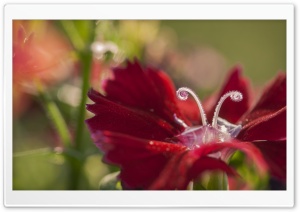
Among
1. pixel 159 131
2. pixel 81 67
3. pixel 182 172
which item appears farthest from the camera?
pixel 81 67

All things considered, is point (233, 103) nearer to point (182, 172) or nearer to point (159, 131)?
point (159, 131)

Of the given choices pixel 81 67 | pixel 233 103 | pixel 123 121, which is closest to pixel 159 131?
pixel 123 121

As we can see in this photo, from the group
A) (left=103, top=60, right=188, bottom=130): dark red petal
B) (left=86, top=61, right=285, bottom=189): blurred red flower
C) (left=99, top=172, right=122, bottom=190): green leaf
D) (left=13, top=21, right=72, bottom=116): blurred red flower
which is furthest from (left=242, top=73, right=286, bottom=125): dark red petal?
(left=13, top=21, right=72, bottom=116): blurred red flower

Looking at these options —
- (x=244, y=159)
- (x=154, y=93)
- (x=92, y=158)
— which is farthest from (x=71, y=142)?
(x=244, y=159)

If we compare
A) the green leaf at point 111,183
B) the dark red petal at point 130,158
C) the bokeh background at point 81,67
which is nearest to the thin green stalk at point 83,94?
the bokeh background at point 81,67

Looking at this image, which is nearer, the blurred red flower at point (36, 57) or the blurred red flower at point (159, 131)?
the blurred red flower at point (159, 131)

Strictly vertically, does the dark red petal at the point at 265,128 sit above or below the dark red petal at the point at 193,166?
above

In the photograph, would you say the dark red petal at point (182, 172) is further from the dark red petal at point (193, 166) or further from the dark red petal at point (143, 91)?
the dark red petal at point (143, 91)
